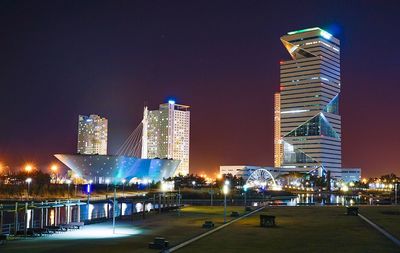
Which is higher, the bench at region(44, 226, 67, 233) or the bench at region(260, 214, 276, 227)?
the bench at region(260, 214, 276, 227)

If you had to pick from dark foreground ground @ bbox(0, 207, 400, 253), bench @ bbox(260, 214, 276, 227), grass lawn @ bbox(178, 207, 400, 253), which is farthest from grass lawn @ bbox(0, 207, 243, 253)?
bench @ bbox(260, 214, 276, 227)

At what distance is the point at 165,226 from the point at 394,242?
16932 millimetres

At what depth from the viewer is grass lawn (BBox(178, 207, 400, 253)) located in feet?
82.6

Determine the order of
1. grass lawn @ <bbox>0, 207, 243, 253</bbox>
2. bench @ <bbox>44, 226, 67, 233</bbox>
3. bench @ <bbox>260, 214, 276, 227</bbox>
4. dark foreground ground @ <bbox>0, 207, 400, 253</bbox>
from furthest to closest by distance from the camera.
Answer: bench @ <bbox>260, 214, 276, 227</bbox> → bench @ <bbox>44, 226, 67, 233</bbox> → dark foreground ground @ <bbox>0, 207, 400, 253</bbox> → grass lawn @ <bbox>0, 207, 243, 253</bbox>

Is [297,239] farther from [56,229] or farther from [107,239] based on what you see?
[56,229]

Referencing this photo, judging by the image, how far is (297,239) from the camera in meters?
29.3

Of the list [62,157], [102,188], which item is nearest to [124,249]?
[102,188]

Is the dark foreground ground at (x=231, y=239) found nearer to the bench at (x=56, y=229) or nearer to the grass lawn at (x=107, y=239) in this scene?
the grass lawn at (x=107, y=239)

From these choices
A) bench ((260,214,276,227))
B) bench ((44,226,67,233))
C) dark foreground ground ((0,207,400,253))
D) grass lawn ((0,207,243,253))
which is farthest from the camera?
bench ((260,214,276,227))

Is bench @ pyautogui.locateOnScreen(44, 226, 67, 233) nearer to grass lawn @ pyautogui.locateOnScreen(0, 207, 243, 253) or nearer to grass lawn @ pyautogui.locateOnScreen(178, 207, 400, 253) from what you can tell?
grass lawn @ pyautogui.locateOnScreen(0, 207, 243, 253)

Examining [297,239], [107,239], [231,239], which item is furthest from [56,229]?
[297,239]

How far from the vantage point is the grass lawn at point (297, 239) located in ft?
82.6

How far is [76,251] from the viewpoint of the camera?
78.9 ft

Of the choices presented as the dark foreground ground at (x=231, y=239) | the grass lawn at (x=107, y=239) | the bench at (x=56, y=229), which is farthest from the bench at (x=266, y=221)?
the bench at (x=56, y=229)
